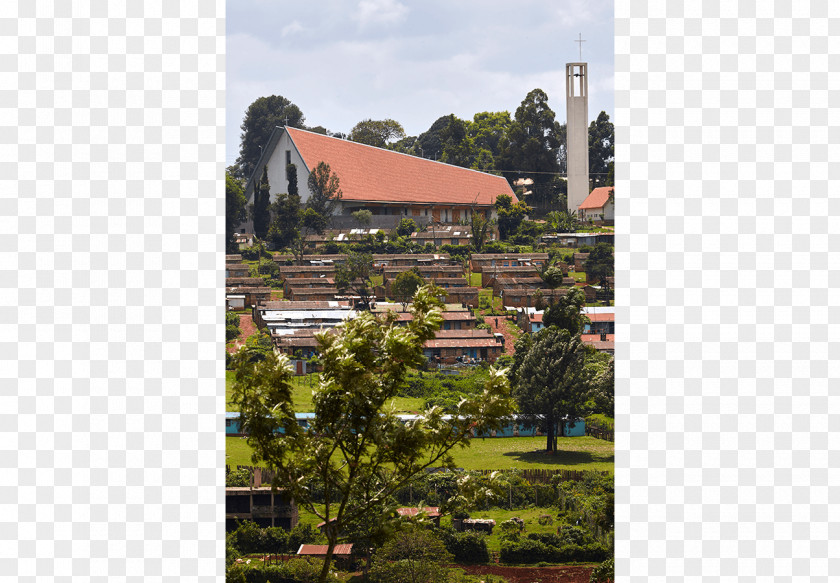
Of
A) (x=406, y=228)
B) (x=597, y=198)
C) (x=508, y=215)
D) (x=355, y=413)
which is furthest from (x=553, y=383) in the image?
(x=597, y=198)

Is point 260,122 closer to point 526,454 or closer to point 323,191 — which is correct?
point 323,191

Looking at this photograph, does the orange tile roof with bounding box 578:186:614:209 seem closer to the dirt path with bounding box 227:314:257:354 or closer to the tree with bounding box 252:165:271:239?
the tree with bounding box 252:165:271:239

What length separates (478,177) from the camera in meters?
25.3

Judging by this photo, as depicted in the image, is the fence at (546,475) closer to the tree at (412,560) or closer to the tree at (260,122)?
the tree at (412,560)

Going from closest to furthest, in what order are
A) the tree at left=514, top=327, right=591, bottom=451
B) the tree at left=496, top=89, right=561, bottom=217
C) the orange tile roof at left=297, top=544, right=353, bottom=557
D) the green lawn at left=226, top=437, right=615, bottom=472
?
the orange tile roof at left=297, top=544, right=353, bottom=557, the green lawn at left=226, top=437, right=615, bottom=472, the tree at left=514, top=327, right=591, bottom=451, the tree at left=496, top=89, right=561, bottom=217

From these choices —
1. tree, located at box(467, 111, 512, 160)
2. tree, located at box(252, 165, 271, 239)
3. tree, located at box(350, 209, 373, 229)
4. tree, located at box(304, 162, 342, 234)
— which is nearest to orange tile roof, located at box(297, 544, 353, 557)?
tree, located at box(252, 165, 271, 239)

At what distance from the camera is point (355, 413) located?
3.63m

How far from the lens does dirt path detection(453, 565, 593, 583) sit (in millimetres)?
7195

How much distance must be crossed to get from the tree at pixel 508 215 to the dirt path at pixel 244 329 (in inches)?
310

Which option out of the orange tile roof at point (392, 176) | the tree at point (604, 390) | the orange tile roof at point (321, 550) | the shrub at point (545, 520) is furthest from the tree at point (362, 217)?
the orange tile roof at point (321, 550)

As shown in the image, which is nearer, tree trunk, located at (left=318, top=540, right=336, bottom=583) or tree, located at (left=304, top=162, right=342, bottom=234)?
tree trunk, located at (left=318, top=540, right=336, bottom=583)

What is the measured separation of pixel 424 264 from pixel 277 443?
1380 cm

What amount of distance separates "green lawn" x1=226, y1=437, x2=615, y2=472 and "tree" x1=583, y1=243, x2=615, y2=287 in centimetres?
535

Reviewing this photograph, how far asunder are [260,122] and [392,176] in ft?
15.9
